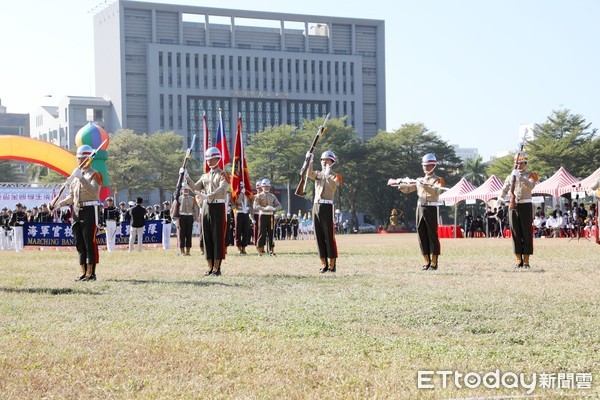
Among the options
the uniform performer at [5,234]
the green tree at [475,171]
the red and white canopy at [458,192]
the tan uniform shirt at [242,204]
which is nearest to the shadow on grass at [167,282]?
the tan uniform shirt at [242,204]

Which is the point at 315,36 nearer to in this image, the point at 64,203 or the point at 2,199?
the point at 2,199

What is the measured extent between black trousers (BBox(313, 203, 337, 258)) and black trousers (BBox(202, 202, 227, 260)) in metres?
1.80

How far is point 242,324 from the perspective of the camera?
8.73 meters

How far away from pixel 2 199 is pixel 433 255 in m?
29.3

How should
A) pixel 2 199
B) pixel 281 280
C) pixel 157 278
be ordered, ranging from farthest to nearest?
1. pixel 2 199
2. pixel 157 278
3. pixel 281 280

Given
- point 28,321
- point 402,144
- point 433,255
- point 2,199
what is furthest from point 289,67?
point 28,321

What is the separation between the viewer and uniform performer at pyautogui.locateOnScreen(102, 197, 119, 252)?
30312mm

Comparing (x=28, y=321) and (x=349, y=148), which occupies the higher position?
(x=349, y=148)

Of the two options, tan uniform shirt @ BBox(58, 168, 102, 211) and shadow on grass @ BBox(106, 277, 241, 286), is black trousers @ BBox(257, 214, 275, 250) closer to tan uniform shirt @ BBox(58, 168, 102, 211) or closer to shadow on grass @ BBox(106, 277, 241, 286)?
tan uniform shirt @ BBox(58, 168, 102, 211)

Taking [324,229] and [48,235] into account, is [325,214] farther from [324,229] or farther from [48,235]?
[48,235]

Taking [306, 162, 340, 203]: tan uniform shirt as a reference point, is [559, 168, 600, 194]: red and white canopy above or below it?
above

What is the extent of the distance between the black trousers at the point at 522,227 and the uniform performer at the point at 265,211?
8427 millimetres

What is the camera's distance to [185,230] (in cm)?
2577

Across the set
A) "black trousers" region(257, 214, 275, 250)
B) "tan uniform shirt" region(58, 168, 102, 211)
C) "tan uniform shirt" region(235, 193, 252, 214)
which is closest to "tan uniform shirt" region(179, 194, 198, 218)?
"tan uniform shirt" region(235, 193, 252, 214)
